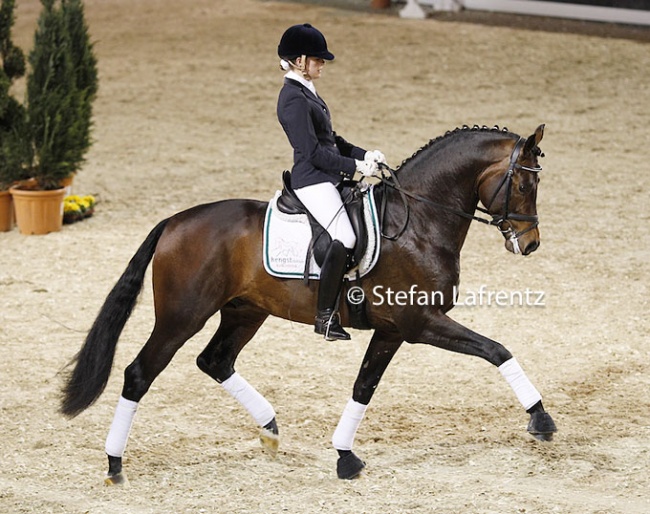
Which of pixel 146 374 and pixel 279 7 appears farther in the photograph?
pixel 279 7

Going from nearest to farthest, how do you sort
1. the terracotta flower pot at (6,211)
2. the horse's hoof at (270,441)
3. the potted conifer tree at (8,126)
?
1. the horse's hoof at (270,441)
2. the potted conifer tree at (8,126)
3. the terracotta flower pot at (6,211)

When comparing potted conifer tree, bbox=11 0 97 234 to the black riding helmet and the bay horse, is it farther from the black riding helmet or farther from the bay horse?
the black riding helmet

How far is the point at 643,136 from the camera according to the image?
1257 cm

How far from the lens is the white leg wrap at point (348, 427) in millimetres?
5504

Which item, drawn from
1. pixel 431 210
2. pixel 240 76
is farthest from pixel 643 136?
pixel 431 210

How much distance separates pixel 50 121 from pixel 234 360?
5034mm

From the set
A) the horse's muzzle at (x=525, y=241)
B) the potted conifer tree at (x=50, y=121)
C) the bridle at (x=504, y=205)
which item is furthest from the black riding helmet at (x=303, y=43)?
the potted conifer tree at (x=50, y=121)

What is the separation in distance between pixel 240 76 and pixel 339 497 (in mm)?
10817

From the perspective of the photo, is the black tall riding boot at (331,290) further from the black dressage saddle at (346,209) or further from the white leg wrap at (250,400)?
the white leg wrap at (250,400)

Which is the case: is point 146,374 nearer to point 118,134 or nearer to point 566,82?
point 118,134

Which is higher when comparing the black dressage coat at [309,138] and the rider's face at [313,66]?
the rider's face at [313,66]

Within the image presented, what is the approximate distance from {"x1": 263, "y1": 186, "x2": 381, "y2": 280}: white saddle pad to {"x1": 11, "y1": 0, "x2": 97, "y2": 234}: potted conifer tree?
5.07 metres

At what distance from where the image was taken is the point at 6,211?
10141 millimetres

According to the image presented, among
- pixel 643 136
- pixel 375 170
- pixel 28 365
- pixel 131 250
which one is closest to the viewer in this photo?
pixel 375 170
